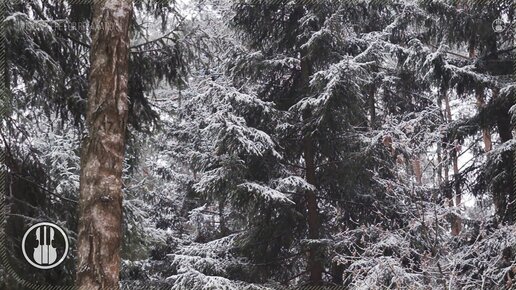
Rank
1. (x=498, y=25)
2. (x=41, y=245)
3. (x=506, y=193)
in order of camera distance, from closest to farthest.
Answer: (x=41, y=245) → (x=506, y=193) → (x=498, y=25)

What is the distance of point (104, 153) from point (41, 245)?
59.8 inches

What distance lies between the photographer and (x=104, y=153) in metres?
3.61

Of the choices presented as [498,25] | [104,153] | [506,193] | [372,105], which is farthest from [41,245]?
[372,105]

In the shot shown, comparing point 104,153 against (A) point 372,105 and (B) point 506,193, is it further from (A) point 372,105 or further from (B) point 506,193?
(A) point 372,105

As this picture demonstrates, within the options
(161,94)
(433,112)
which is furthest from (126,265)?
(433,112)

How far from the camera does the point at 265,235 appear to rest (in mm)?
9016

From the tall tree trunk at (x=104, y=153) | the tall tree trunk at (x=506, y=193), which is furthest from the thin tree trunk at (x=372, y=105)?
the tall tree trunk at (x=104, y=153)

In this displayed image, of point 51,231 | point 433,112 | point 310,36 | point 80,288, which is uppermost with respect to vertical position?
point 310,36

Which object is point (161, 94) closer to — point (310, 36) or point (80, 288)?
point (310, 36)

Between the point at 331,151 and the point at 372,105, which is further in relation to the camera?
the point at 372,105

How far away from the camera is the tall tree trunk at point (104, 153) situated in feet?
11.3

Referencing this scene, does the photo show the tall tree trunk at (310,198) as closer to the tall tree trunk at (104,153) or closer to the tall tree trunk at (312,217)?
the tall tree trunk at (312,217)

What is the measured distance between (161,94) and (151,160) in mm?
1895

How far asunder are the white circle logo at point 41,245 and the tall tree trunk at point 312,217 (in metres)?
4.91
